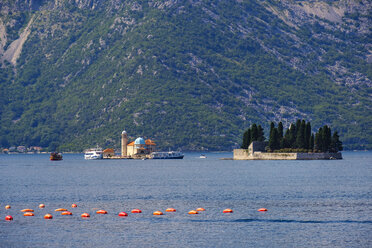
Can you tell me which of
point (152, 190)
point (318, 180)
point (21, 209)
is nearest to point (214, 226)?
point (21, 209)

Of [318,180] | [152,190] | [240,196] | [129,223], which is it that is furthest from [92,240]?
[318,180]

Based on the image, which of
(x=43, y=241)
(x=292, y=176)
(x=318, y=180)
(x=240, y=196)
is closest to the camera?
(x=43, y=241)

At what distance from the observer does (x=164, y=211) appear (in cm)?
8919

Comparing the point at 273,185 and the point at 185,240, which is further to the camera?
the point at 273,185

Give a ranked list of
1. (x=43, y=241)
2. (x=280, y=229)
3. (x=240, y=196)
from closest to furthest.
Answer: (x=43, y=241) → (x=280, y=229) → (x=240, y=196)

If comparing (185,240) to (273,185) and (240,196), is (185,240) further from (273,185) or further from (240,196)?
(273,185)

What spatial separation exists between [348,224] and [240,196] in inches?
1214

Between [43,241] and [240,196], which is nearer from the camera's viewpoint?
[43,241]

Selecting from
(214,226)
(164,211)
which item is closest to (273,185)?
(164,211)

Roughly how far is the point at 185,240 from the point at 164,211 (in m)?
18.7

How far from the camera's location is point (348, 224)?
257ft

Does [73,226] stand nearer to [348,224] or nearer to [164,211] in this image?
[164,211]

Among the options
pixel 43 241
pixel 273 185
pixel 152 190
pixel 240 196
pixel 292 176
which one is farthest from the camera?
pixel 292 176

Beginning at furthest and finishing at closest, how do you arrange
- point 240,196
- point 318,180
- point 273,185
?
point 318,180 < point 273,185 < point 240,196
